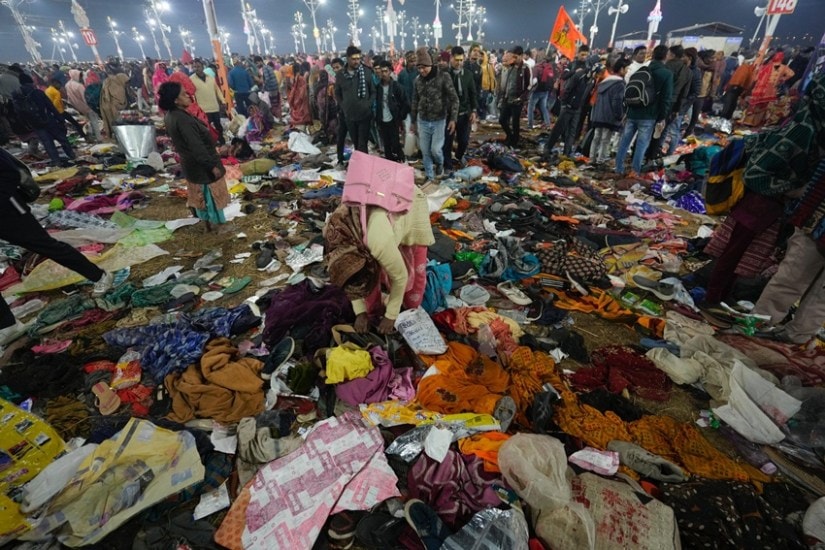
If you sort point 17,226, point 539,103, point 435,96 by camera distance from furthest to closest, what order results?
1. point 539,103
2. point 435,96
3. point 17,226

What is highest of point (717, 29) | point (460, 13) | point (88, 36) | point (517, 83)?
point (460, 13)

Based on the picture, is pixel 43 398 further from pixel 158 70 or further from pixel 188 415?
pixel 158 70

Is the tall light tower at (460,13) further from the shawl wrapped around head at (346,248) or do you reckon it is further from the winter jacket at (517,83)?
the shawl wrapped around head at (346,248)

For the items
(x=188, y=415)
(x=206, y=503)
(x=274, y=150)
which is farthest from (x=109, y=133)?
(x=206, y=503)

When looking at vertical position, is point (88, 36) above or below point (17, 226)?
above

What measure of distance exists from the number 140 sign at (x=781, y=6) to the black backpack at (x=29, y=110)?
17.8m

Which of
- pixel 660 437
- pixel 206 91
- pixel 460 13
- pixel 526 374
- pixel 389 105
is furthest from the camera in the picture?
pixel 460 13

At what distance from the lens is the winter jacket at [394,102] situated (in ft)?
22.7

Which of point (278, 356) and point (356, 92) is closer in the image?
point (278, 356)

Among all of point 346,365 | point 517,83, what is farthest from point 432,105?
point 346,365

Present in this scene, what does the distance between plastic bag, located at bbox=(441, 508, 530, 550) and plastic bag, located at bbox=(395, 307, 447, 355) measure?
122 cm

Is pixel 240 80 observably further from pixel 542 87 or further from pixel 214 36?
pixel 542 87

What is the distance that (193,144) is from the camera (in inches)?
170

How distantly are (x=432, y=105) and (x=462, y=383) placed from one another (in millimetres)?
5295
